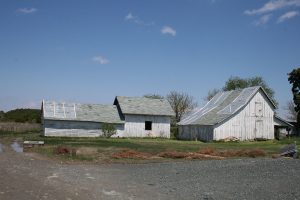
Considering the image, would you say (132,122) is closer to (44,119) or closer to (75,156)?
(44,119)

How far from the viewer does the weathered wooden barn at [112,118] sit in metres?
52.1

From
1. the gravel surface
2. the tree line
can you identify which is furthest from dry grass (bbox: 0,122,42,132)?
the gravel surface

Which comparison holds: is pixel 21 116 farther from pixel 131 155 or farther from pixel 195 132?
pixel 131 155

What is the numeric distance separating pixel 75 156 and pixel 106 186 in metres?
11.4

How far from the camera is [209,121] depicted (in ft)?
162

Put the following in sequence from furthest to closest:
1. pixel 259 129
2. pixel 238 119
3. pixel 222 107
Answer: pixel 222 107
pixel 259 129
pixel 238 119

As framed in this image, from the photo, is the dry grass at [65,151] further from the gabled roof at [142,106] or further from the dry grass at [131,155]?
the gabled roof at [142,106]

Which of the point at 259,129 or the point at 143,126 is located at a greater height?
the point at 143,126

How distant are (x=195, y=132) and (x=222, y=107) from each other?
466 centimetres

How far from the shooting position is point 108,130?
169 ft

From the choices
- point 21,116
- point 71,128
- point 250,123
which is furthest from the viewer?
point 21,116

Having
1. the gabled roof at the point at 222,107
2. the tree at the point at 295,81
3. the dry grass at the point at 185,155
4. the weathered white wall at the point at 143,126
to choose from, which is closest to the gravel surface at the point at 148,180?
the dry grass at the point at 185,155

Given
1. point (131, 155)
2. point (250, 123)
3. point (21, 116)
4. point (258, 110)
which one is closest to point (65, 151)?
point (131, 155)

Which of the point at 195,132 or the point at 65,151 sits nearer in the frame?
the point at 65,151
